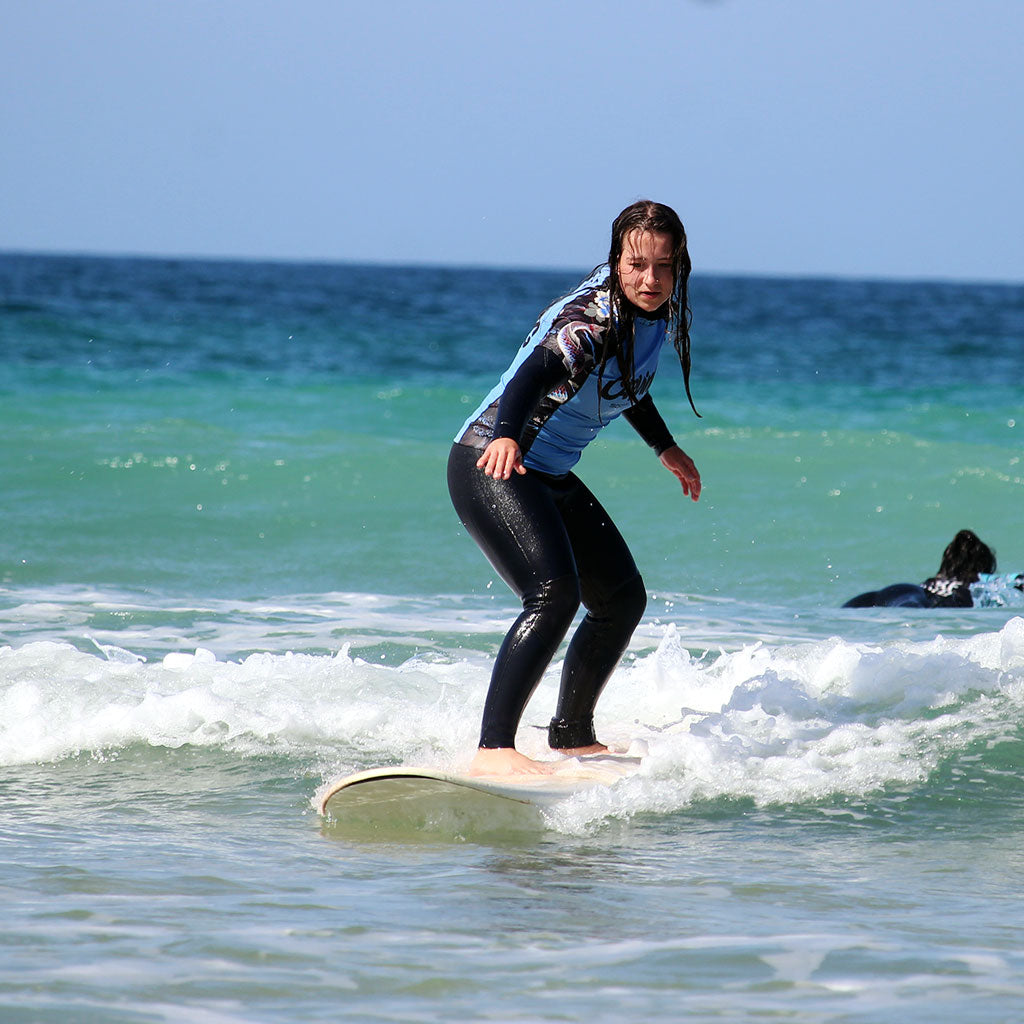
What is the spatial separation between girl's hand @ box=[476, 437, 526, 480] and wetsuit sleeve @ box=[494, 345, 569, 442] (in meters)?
0.05

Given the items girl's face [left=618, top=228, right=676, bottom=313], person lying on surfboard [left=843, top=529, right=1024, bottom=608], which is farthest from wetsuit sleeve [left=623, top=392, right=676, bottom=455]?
person lying on surfboard [left=843, top=529, right=1024, bottom=608]

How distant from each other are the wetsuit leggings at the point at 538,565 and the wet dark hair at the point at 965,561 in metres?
4.56

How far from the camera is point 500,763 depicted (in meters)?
3.98

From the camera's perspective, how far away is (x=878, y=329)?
136 feet

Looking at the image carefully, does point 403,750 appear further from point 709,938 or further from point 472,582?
point 472,582

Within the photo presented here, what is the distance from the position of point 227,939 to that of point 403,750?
1.76 m

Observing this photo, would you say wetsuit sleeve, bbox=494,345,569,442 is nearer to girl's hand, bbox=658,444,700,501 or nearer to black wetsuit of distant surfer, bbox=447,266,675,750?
black wetsuit of distant surfer, bbox=447,266,675,750

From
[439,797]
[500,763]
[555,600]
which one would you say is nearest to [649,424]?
[555,600]

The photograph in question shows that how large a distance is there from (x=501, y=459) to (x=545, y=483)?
417mm

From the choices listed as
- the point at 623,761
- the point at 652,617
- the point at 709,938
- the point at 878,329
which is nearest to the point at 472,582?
the point at 652,617

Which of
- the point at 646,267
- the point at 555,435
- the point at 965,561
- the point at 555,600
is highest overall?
the point at 646,267

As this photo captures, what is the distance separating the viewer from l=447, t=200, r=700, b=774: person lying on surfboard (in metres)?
3.88

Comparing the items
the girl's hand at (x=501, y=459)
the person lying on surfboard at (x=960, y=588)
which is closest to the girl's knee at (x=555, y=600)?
the girl's hand at (x=501, y=459)

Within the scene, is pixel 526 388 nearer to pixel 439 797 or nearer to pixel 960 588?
pixel 439 797
